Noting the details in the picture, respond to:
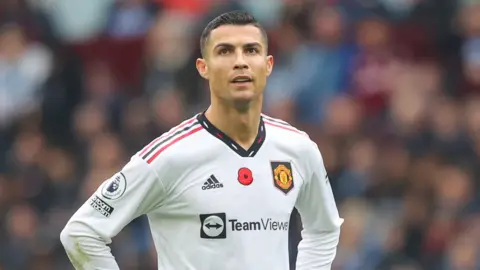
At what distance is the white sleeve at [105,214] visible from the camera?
22.9 ft

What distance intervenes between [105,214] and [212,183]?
1.74 ft

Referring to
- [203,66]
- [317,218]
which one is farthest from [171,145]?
[317,218]

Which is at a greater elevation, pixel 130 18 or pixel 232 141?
pixel 130 18

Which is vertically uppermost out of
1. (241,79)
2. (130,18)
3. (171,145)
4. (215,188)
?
(130,18)

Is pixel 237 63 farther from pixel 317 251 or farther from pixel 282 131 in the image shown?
pixel 317 251

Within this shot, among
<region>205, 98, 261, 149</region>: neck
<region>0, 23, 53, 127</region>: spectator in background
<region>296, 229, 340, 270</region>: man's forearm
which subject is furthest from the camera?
<region>0, 23, 53, 127</region>: spectator in background

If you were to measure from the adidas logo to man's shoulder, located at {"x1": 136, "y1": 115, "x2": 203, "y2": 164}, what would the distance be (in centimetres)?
17

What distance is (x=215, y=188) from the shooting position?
7.07 metres

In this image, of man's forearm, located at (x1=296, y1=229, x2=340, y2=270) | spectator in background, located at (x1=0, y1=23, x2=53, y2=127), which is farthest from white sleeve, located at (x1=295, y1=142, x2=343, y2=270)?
spectator in background, located at (x1=0, y1=23, x2=53, y2=127)

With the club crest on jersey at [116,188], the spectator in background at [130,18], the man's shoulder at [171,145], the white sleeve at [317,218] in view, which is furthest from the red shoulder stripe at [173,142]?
the spectator in background at [130,18]

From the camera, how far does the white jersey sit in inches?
276

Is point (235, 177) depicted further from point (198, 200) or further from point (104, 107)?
point (104, 107)

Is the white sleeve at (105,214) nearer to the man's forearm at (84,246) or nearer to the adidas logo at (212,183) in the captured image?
the man's forearm at (84,246)

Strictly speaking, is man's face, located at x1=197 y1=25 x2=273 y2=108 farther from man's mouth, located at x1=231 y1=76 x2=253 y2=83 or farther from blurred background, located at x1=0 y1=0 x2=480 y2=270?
blurred background, located at x1=0 y1=0 x2=480 y2=270
